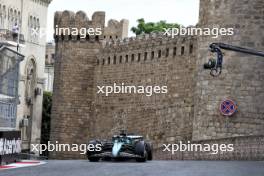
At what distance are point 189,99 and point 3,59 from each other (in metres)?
13.3

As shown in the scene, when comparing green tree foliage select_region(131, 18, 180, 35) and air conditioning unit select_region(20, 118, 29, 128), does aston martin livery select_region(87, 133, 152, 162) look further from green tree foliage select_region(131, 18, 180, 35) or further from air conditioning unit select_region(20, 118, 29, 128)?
green tree foliage select_region(131, 18, 180, 35)

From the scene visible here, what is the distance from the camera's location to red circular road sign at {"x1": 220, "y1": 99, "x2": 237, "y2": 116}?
128 ft

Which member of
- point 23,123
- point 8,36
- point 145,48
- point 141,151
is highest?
point 8,36

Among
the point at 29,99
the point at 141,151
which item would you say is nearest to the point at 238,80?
the point at 141,151

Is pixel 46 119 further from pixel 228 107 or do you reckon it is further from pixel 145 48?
pixel 228 107

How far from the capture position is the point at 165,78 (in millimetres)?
47469

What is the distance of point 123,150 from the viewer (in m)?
34.3

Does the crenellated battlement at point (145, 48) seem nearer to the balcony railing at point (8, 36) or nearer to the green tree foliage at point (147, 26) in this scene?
the balcony railing at point (8, 36)

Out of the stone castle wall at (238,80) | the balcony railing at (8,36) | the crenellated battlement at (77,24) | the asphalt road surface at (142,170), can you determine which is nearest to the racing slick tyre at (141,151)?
the asphalt road surface at (142,170)

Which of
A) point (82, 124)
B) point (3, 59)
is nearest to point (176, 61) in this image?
point (82, 124)

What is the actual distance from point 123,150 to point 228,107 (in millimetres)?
5800

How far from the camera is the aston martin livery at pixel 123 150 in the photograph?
112ft

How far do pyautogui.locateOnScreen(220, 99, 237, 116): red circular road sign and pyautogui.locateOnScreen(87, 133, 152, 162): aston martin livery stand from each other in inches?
193

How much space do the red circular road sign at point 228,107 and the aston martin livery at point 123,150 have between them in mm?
4908
